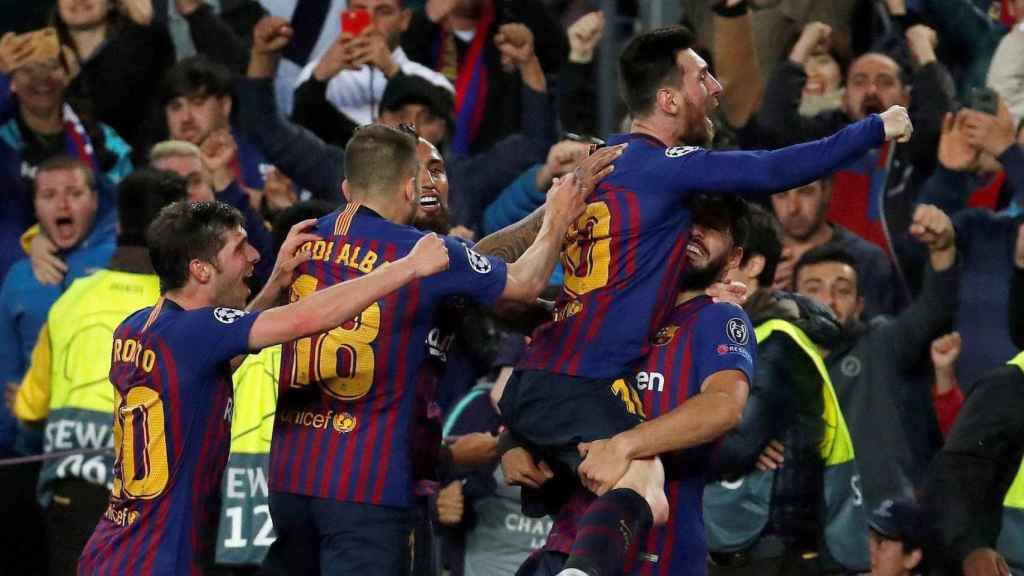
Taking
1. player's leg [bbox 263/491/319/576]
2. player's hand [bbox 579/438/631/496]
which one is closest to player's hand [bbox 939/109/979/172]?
player's hand [bbox 579/438/631/496]

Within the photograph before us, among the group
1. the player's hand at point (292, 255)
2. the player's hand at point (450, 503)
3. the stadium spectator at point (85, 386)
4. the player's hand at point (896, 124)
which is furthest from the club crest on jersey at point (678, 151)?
the stadium spectator at point (85, 386)

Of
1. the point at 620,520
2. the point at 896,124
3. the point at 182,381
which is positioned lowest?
the point at 620,520

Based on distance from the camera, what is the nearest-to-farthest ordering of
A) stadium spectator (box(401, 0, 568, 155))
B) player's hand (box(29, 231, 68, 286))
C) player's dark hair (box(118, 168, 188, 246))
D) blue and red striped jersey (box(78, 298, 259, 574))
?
blue and red striped jersey (box(78, 298, 259, 574)) → player's dark hair (box(118, 168, 188, 246)) → player's hand (box(29, 231, 68, 286)) → stadium spectator (box(401, 0, 568, 155))

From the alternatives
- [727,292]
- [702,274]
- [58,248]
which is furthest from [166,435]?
[58,248]

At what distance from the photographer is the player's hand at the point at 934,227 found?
8914 mm

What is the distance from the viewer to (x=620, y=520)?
5.79 m

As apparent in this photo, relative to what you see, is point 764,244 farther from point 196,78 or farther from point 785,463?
point 196,78

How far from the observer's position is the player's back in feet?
20.4

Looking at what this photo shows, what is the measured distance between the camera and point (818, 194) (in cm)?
939

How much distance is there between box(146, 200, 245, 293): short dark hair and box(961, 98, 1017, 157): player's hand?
4.54 m

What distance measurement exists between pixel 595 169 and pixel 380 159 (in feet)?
2.40

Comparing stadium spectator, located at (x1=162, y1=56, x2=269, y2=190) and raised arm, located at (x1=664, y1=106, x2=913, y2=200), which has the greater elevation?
stadium spectator, located at (x1=162, y1=56, x2=269, y2=190)

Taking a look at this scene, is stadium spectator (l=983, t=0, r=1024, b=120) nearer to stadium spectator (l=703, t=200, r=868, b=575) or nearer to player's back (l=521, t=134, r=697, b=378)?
stadium spectator (l=703, t=200, r=868, b=575)

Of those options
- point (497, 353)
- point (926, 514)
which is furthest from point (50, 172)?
point (926, 514)
